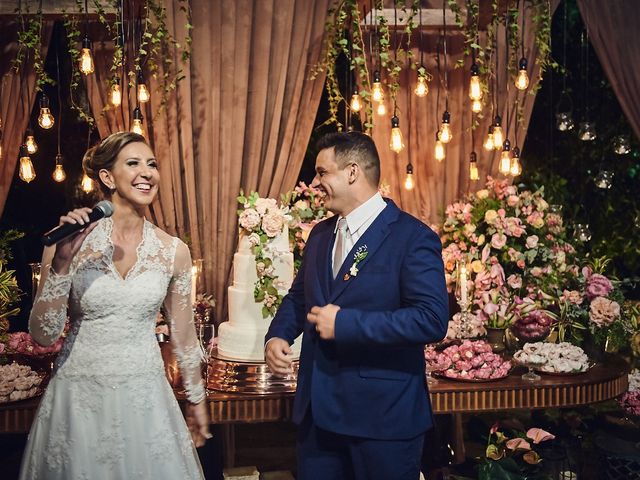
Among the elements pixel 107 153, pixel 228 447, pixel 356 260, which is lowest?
pixel 228 447

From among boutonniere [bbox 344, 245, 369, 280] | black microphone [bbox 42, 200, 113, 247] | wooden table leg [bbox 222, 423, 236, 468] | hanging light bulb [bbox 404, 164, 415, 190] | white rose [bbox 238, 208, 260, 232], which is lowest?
wooden table leg [bbox 222, 423, 236, 468]

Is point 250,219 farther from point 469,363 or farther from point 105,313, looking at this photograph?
point 105,313

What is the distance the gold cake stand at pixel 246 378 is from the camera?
3.13 m

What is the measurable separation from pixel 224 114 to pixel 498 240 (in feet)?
6.04

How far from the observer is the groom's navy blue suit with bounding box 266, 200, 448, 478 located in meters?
2.24

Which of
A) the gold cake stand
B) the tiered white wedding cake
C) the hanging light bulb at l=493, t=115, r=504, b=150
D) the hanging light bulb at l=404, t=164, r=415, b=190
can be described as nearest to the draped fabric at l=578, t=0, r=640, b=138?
the hanging light bulb at l=493, t=115, r=504, b=150

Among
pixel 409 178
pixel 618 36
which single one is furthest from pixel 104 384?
pixel 618 36

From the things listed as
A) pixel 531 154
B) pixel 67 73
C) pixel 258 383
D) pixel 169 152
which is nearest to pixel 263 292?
pixel 258 383

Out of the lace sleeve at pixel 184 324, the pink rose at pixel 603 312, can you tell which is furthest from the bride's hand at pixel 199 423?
the pink rose at pixel 603 312

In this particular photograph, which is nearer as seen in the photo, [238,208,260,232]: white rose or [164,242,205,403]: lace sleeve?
[164,242,205,403]: lace sleeve

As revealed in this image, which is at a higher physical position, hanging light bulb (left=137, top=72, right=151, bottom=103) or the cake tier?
hanging light bulb (left=137, top=72, right=151, bottom=103)

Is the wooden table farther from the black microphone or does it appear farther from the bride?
the black microphone

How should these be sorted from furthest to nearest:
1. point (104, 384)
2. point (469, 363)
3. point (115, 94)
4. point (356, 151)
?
point (115, 94)
point (469, 363)
point (356, 151)
point (104, 384)

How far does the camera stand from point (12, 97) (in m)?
4.46
